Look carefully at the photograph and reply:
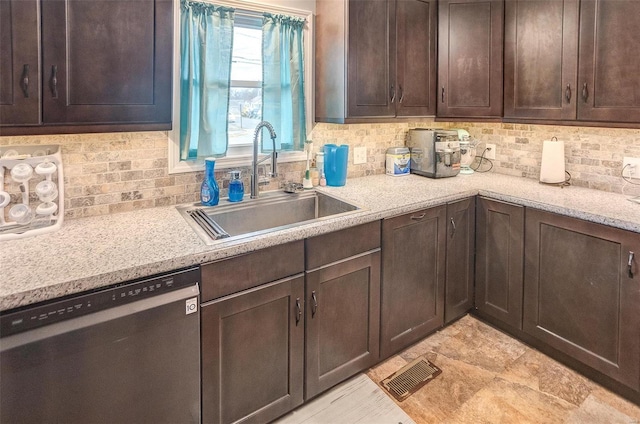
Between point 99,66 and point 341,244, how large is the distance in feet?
4.19

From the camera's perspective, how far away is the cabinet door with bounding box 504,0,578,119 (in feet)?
7.48

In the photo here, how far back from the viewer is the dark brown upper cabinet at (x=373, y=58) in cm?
235

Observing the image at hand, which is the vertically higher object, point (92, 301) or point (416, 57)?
point (416, 57)

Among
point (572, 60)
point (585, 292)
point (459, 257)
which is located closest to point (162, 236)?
point (459, 257)

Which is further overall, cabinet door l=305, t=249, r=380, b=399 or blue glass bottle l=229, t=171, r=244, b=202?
blue glass bottle l=229, t=171, r=244, b=202

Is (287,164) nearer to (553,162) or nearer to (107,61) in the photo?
(107,61)

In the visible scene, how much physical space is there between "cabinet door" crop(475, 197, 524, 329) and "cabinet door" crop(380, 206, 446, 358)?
0.34m

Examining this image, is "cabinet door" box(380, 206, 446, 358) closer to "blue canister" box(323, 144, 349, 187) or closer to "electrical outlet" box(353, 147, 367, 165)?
"blue canister" box(323, 144, 349, 187)

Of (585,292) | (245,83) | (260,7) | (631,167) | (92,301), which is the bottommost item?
(585,292)

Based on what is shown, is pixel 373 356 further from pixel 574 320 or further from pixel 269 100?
pixel 269 100

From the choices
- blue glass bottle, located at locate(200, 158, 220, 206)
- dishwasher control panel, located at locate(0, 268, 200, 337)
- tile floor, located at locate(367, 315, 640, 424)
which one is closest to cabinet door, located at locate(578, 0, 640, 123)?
tile floor, located at locate(367, 315, 640, 424)

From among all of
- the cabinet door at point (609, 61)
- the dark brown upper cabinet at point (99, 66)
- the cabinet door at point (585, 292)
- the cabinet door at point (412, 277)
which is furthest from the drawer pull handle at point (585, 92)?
the dark brown upper cabinet at point (99, 66)

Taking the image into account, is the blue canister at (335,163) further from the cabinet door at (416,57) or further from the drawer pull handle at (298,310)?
the drawer pull handle at (298,310)

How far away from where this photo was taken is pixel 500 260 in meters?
A: 2.50
